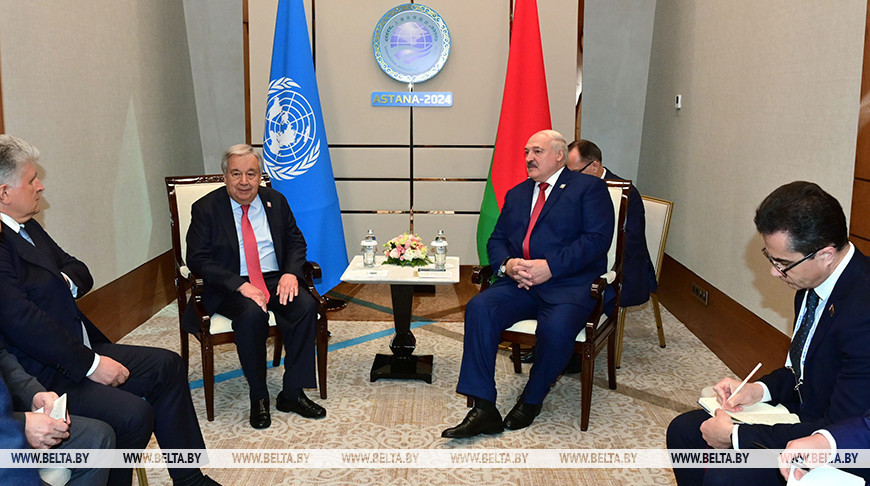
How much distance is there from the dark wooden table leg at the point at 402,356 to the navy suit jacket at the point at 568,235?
631mm

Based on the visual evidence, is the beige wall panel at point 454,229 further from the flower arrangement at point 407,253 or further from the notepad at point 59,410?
the notepad at point 59,410

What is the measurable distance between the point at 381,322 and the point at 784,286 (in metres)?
2.77

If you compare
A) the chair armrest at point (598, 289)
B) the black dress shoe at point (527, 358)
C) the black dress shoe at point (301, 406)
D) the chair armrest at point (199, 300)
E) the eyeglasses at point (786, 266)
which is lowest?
the black dress shoe at point (527, 358)

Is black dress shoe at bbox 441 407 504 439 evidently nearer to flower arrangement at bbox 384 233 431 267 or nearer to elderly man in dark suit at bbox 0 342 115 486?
flower arrangement at bbox 384 233 431 267

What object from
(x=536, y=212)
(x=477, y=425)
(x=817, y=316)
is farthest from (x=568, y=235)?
(x=817, y=316)

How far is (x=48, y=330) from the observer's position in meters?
2.32

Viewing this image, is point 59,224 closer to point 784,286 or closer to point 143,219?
point 143,219

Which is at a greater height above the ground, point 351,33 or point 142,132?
point 351,33

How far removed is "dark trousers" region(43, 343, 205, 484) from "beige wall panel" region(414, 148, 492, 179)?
3482mm

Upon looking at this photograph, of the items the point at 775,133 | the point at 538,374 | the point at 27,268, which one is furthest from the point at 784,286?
the point at 27,268

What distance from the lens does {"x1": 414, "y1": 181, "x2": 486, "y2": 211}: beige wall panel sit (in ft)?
19.6

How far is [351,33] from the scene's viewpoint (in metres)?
5.75

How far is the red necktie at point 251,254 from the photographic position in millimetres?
3740

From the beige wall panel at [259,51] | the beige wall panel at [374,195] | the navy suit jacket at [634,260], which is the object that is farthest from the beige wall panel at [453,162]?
the navy suit jacket at [634,260]
